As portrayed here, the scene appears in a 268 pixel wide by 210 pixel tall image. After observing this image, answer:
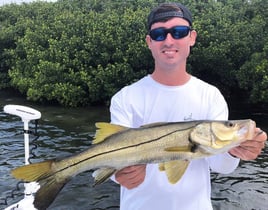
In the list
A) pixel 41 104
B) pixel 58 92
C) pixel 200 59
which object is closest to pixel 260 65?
pixel 200 59

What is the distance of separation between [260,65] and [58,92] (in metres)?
10.8

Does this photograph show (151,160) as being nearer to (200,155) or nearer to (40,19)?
(200,155)

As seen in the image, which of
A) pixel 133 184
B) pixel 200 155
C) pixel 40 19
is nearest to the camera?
pixel 200 155

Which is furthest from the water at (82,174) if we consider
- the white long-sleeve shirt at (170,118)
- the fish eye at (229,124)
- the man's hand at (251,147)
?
the fish eye at (229,124)

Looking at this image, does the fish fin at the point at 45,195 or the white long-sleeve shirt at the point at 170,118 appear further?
the white long-sleeve shirt at the point at 170,118

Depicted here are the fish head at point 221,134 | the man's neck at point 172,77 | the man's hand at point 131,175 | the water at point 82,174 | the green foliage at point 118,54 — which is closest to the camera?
the fish head at point 221,134

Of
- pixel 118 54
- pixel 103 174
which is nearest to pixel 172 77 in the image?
pixel 103 174

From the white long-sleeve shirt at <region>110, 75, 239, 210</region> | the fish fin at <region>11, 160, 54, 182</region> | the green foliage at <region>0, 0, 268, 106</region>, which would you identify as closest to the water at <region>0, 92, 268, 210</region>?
the green foliage at <region>0, 0, 268, 106</region>

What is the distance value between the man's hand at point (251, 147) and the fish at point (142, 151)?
0.22ft

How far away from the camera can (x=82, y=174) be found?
531 inches

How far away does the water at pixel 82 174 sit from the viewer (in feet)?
37.7

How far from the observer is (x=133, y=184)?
313cm

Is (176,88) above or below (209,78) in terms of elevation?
above

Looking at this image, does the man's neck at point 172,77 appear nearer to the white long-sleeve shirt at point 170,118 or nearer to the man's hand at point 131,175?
the white long-sleeve shirt at point 170,118
